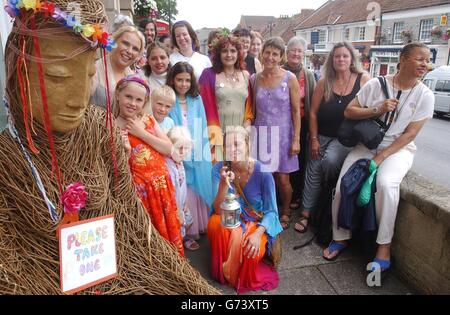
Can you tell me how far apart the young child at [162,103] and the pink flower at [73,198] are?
127cm

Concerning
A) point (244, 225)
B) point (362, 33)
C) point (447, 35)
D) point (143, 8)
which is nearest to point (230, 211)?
point (244, 225)

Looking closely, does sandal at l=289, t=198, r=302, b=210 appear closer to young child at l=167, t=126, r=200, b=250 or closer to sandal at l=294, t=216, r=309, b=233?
sandal at l=294, t=216, r=309, b=233

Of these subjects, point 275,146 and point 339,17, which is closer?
point 275,146

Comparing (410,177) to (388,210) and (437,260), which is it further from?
(437,260)

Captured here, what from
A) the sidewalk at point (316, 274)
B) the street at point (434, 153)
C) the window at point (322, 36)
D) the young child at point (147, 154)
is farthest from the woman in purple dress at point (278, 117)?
the window at point (322, 36)

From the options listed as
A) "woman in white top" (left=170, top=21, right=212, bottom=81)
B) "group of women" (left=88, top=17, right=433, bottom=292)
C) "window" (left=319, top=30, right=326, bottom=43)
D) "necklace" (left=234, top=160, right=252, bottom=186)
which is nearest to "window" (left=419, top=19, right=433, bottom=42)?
"window" (left=319, top=30, right=326, bottom=43)

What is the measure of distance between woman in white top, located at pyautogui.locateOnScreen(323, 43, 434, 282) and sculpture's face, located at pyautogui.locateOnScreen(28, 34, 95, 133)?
212 centimetres

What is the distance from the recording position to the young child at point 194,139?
285 cm

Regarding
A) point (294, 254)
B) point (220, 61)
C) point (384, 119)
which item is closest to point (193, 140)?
point (220, 61)

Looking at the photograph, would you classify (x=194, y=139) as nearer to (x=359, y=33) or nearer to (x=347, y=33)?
(x=359, y=33)

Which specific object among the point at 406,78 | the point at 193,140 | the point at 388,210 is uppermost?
the point at 406,78

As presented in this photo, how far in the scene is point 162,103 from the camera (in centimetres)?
259

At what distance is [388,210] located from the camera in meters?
2.47

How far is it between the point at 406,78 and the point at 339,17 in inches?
1248
